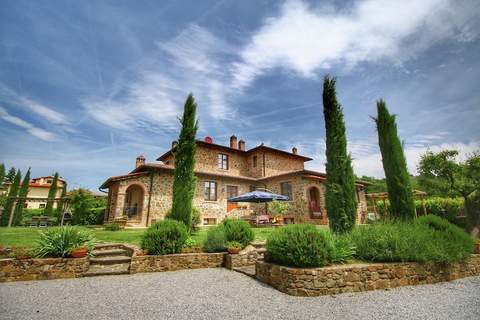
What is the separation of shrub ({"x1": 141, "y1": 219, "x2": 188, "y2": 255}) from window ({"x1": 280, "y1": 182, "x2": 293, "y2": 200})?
11995 millimetres

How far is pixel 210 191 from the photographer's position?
56.9 ft

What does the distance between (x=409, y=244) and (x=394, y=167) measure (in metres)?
4.46

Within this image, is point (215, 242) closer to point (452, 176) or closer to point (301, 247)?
point (301, 247)

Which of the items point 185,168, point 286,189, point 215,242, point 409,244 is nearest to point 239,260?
point 215,242

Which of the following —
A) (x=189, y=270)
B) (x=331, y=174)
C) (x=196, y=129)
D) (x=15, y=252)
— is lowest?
(x=189, y=270)

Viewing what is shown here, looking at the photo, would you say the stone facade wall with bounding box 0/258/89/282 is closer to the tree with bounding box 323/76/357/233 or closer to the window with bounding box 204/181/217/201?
the tree with bounding box 323/76/357/233

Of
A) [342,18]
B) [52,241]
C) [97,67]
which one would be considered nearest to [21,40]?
[97,67]

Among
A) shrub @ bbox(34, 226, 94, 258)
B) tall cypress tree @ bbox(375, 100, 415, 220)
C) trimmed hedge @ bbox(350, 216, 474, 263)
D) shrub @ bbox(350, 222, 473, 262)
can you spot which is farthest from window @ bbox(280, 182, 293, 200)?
shrub @ bbox(34, 226, 94, 258)

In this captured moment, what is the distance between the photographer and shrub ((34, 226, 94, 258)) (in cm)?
512

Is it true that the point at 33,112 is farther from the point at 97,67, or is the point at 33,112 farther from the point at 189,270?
the point at 189,270

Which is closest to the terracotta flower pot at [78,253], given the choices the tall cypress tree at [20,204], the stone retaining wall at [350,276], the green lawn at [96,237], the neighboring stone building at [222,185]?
the green lawn at [96,237]

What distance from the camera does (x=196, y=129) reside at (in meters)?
9.54

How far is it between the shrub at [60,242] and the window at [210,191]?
450 inches

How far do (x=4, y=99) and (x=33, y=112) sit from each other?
22.8 inches
